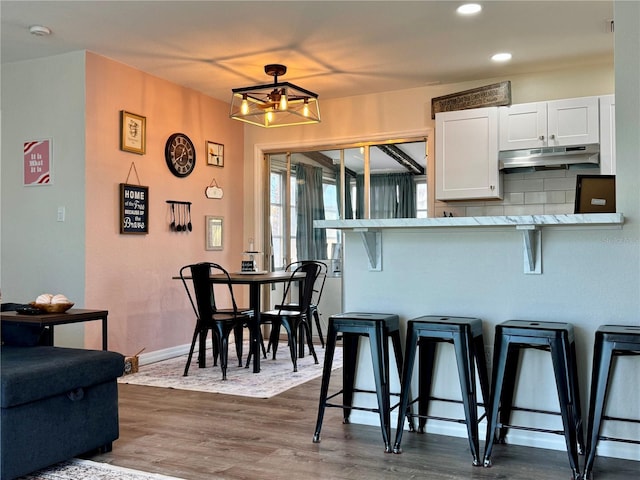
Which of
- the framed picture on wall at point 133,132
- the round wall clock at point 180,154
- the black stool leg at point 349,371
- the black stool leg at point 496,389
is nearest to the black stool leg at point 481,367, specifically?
the black stool leg at point 496,389

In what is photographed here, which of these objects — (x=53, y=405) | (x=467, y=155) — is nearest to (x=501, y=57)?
(x=467, y=155)

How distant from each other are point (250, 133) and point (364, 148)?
140 cm

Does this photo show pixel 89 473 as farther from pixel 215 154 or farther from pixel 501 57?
pixel 501 57

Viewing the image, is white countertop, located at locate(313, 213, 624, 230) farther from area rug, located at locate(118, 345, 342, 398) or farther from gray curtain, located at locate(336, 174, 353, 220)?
gray curtain, located at locate(336, 174, 353, 220)

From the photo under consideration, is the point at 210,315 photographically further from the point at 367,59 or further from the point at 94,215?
the point at 367,59

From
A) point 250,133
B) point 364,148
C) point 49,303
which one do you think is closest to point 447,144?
point 364,148

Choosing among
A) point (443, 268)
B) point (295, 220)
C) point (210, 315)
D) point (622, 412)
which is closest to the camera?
point (622, 412)

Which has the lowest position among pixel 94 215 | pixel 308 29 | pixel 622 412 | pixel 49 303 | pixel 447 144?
pixel 622 412

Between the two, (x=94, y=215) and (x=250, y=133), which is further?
(x=250, y=133)

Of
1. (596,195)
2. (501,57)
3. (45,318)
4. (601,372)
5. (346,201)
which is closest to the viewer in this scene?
(601,372)

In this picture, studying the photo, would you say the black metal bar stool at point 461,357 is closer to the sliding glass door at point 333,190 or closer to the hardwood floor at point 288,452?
the hardwood floor at point 288,452

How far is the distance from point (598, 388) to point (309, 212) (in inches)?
183

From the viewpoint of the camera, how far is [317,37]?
4785 mm

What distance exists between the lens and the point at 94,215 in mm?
5191
